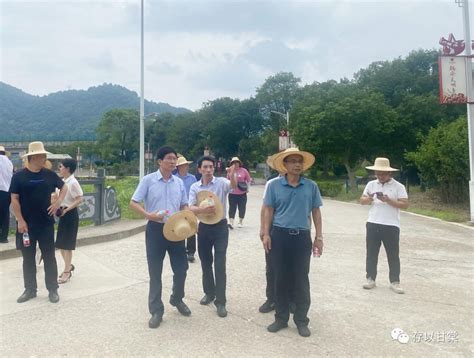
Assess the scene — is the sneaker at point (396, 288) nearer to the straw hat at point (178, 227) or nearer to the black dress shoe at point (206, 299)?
the black dress shoe at point (206, 299)

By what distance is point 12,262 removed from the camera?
21.4ft

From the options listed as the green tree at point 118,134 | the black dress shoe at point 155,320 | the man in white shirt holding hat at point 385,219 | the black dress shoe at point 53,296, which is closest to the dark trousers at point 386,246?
the man in white shirt holding hat at point 385,219

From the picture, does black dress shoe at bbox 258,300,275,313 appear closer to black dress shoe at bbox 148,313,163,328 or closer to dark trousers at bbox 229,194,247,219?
black dress shoe at bbox 148,313,163,328

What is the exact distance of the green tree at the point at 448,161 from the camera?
14875 millimetres

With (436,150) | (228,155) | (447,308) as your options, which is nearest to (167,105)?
(228,155)

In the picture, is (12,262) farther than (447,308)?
Yes

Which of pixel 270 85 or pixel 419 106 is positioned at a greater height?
pixel 270 85

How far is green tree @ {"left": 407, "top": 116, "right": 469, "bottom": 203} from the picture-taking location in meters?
14.9

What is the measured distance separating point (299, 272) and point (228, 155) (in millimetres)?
61583

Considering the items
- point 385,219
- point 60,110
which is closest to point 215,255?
→ point 385,219

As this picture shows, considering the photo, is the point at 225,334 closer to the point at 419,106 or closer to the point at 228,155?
the point at 419,106

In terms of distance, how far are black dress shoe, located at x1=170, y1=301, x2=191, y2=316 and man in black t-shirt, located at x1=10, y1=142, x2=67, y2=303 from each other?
4.80 ft

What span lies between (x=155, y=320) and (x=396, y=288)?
3095 millimetres

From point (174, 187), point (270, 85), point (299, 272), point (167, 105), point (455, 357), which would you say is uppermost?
point (167, 105)
